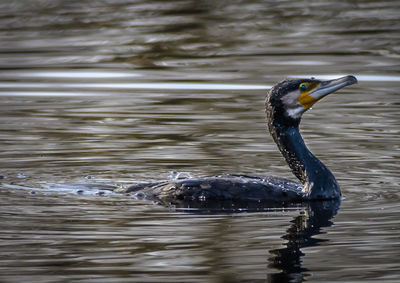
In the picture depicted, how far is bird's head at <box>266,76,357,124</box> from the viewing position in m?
8.23

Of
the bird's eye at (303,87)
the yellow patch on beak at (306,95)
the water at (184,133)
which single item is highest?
the bird's eye at (303,87)

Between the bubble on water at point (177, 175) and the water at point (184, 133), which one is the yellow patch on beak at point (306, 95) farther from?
the bubble on water at point (177, 175)

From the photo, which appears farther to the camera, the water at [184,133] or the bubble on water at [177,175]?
the bubble on water at [177,175]

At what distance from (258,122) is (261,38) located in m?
6.83

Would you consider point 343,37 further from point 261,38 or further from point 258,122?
point 258,122

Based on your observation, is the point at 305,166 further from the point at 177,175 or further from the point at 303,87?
the point at 177,175

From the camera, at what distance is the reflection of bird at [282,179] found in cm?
793

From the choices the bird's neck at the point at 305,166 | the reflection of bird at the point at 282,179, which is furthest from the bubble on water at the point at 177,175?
the bird's neck at the point at 305,166

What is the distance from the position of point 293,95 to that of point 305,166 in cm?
58

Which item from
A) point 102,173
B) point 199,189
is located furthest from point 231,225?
point 102,173

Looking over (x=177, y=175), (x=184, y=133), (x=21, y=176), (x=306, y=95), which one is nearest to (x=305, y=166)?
(x=306, y=95)

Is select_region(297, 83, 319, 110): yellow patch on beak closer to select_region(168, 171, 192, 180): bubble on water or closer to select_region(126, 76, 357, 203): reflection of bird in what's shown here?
select_region(126, 76, 357, 203): reflection of bird

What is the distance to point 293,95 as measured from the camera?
8.24m

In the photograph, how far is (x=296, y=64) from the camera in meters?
15.6
